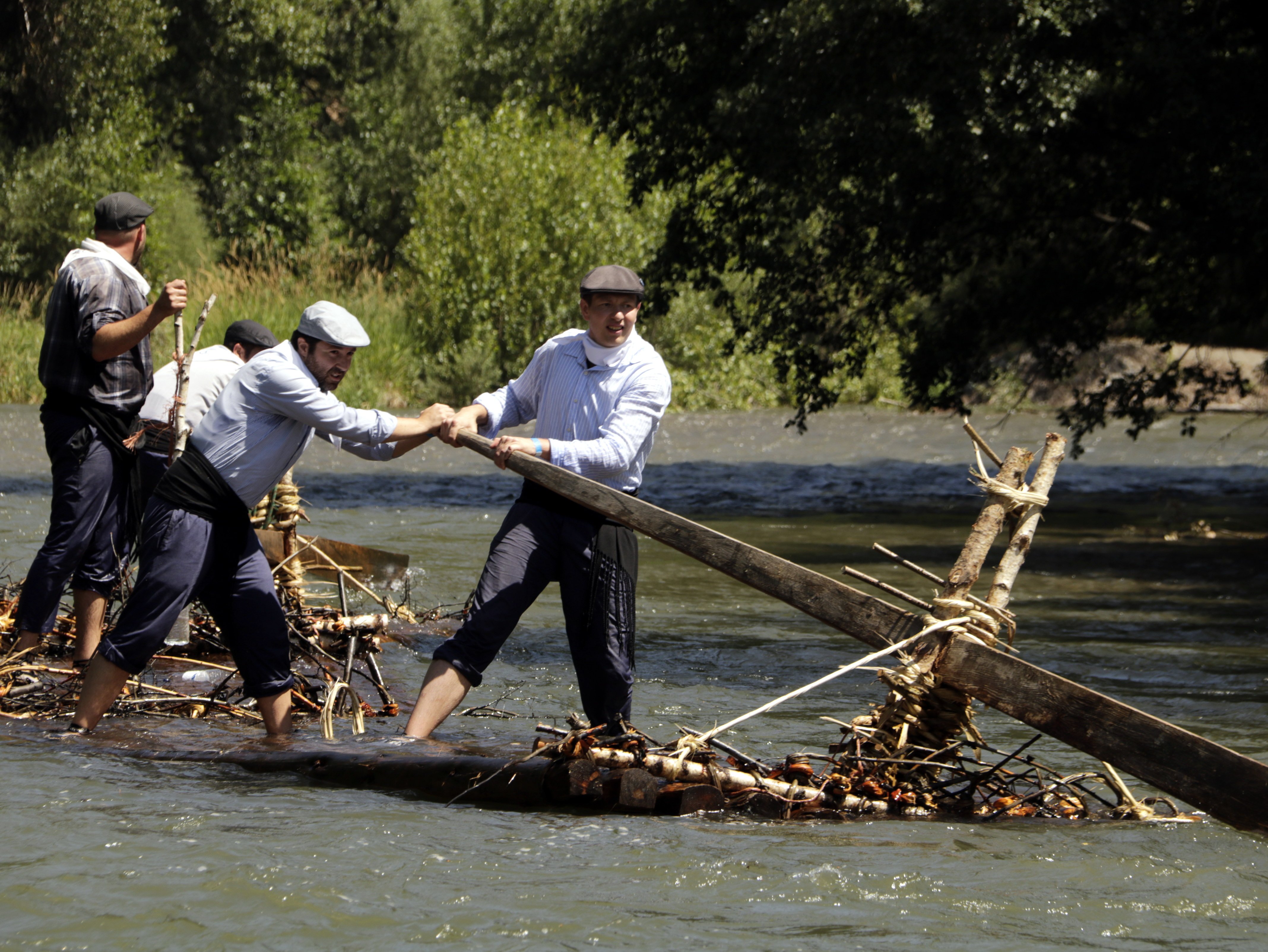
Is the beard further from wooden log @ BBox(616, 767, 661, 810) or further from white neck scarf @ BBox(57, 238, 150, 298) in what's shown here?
wooden log @ BBox(616, 767, 661, 810)

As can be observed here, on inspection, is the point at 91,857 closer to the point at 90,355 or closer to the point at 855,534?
the point at 90,355

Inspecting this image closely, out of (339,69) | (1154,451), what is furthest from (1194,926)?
(339,69)

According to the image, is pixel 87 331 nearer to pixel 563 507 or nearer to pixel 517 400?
pixel 517 400

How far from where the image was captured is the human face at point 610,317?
18.9 ft

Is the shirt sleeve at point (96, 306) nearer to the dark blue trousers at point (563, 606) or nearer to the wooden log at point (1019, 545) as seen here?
the dark blue trousers at point (563, 606)

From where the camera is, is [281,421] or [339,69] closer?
[281,421]

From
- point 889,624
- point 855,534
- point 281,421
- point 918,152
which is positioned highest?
point 918,152

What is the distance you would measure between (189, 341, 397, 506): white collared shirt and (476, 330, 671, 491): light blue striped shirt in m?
0.58

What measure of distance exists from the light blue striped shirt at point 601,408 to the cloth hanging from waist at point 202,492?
1.03 m

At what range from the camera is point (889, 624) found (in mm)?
5266

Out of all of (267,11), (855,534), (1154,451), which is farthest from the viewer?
(267,11)

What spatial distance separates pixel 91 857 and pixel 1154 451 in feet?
80.5

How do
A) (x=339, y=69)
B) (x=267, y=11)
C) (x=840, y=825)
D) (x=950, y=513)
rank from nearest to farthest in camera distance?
(x=840, y=825) → (x=950, y=513) → (x=267, y=11) → (x=339, y=69)

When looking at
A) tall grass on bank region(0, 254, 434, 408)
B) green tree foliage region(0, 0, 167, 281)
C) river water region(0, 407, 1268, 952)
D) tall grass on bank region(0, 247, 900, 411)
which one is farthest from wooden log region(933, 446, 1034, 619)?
green tree foliage region(0, 0, 167, 281)
